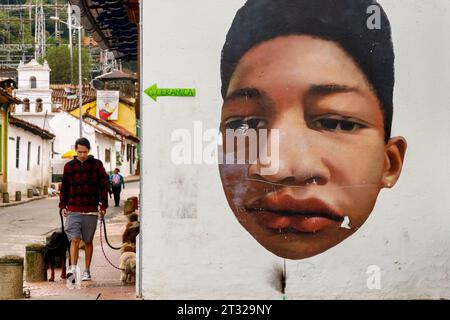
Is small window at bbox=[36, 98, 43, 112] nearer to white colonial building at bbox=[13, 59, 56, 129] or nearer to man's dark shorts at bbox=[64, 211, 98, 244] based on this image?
white colonial building at bbox=[13, 59, 56, 129]

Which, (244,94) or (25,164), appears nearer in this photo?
(244,94)

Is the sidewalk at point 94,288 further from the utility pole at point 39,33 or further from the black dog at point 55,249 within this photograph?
the utility pole at point 39,33

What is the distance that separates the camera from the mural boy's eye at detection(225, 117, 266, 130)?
765 centimetres

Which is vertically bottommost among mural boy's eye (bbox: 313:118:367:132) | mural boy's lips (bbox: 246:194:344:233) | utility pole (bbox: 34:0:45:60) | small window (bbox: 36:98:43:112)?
mural boy's lips (bbox: 246:194:344:233)

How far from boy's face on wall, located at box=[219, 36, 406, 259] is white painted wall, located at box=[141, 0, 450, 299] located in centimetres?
16

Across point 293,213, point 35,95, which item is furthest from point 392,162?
point 35,95

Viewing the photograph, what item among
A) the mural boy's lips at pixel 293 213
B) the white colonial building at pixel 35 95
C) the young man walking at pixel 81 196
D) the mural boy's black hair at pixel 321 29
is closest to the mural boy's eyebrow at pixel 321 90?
the mural boy's black hair at pixel 321 29

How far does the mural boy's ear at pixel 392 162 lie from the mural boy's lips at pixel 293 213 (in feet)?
2.00

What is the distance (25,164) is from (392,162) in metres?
31.7

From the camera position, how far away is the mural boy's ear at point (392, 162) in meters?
7.76

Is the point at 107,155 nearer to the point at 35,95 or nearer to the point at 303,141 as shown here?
the point at 35,95

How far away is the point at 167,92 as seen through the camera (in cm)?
762

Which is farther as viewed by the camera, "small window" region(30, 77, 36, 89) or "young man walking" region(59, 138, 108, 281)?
"small window" region(30, 77, 36, 89)

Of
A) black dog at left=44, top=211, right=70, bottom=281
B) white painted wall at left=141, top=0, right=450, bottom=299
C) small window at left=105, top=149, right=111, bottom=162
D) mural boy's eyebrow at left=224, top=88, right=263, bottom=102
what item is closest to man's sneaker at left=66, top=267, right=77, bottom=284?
black dog at left=44, top=211, right=70, bottom=281
